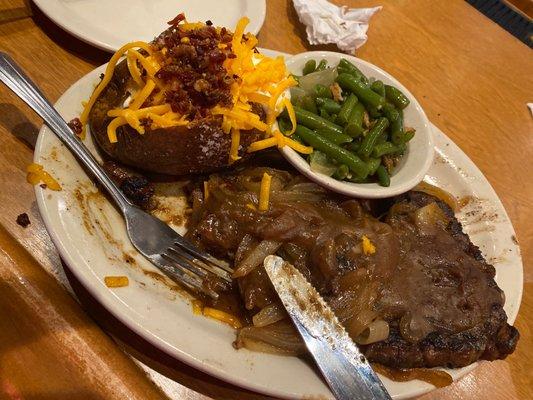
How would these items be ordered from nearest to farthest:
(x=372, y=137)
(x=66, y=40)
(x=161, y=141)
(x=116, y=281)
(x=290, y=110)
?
(x=116, y=281) → (x=161, y=141) → (x=290, y=110) → (x=372, y=137) → (x=66, y=40)

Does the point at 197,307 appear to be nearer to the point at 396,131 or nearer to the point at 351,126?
the point at 351,126

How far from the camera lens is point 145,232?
185cm

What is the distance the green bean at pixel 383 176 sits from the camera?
2.17m

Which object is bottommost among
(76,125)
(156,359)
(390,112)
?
(156,359)

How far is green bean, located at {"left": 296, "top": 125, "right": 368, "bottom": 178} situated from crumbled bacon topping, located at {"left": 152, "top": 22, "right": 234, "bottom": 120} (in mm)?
424

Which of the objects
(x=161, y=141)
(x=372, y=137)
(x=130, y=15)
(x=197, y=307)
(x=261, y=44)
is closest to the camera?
(x=197, y=307)

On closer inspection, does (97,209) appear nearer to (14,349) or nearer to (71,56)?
(14,349)

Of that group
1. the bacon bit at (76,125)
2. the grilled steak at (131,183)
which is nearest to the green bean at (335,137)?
the grilled steak at (131,183)

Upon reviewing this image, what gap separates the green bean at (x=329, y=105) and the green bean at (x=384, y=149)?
0.24m

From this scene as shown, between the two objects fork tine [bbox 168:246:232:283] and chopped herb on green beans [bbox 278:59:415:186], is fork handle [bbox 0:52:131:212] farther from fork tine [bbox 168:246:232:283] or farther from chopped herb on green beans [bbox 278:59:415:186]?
chopped herb on green beans [bbox 278:59:415:186]

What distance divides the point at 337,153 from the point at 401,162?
1.30ft

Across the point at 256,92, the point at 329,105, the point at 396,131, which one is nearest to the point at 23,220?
the point at 256,92

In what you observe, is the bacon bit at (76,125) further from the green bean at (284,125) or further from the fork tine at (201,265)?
the green bean at (284,125)

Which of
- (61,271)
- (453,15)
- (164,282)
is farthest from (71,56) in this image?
(453,15)
